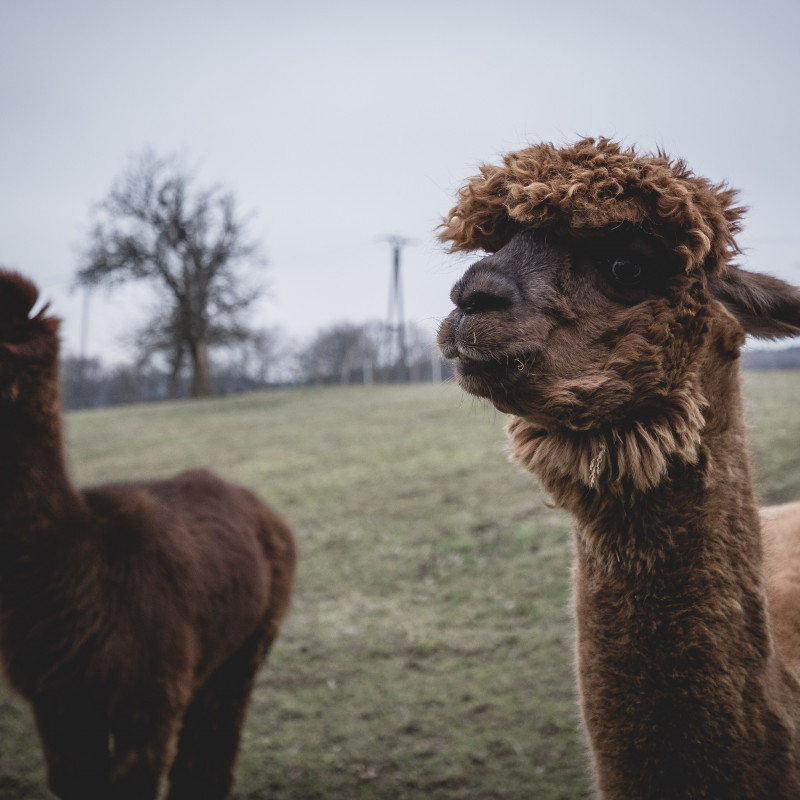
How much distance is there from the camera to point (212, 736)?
3.82m

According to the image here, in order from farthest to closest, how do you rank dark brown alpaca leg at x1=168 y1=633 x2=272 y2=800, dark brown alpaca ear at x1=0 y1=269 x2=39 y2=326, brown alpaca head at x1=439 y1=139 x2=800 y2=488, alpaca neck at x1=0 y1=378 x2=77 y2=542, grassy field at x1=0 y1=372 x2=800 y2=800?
grassy field at x1=0 y1=372 x2=800 y2=800 → dark brown alpaca leg at x1=168 y1=633 x2=272 y2=800 → dark brown alpaca ear at x1=0 y1=269 x2=39 y2=326 → alpaca neck at x1=0 y1=378 x2=77 y2=542 → brown alpaca head at x1=439 y1=139 x2=800 y2=488

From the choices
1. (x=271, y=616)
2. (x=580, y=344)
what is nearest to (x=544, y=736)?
(x=271, y=616)

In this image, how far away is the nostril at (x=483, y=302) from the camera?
1.60 metres

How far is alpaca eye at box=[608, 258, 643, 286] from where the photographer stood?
1651mm

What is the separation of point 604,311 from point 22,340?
2559 mm

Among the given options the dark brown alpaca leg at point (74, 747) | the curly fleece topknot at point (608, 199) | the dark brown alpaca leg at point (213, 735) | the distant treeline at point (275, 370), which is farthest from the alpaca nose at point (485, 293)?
the distant treeline at point (275, 370)

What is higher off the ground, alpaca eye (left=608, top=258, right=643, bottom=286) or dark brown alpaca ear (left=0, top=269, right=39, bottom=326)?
dark brown alpaca ear (left=0, top=269, right=39, bottom=326)

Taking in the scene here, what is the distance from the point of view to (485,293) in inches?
63.0

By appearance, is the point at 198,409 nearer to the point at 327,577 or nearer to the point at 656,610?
the point at 327,577

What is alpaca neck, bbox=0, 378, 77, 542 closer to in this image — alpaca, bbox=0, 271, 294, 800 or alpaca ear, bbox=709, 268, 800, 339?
alpaca, bbox=0, 271, 294, 800

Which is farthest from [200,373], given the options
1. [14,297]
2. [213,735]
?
[14,297]

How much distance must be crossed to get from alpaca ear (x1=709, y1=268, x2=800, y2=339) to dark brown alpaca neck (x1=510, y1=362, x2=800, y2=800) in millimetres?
171

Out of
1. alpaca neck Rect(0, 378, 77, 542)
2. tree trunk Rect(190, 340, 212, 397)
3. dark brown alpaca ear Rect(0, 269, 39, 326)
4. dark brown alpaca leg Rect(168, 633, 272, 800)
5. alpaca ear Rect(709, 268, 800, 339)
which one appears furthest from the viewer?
tree trunk Rect(190, 340, 212, 397)

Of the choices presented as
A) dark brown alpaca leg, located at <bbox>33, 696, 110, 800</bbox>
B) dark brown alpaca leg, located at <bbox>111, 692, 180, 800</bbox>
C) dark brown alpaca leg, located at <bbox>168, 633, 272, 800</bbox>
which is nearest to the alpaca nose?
dark brown alpaca leg, located at <bbox>111, 692, 180, 800</bbox>
